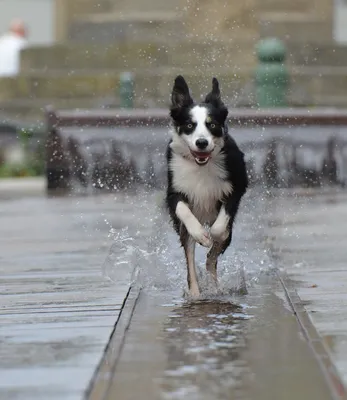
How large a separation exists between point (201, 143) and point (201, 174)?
0.28m

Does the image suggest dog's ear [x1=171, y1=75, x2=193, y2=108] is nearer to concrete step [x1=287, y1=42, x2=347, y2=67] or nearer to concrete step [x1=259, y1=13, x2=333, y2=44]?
concrete step [x1=287, y1=42, x2=347, y2=67]

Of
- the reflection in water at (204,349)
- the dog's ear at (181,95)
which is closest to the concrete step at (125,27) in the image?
the dog's ear at (181,95)

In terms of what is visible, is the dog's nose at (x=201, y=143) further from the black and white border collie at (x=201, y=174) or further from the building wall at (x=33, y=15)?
the building wall at (x=33, y=15)

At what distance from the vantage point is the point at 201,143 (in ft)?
29.4

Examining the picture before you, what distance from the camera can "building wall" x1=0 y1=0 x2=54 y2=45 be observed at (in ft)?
118

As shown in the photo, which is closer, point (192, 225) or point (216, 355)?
point (216, 355)

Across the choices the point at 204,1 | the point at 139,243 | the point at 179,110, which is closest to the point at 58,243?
the point at 139,243

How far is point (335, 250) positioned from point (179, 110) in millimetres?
2820

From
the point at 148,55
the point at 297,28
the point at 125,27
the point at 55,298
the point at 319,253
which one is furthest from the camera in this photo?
the point at 125,27

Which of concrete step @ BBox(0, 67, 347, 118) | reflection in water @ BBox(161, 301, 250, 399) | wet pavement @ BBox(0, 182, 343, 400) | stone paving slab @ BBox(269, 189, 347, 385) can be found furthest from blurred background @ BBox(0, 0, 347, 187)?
reflection in water @ BBox(161, 301, 250, 399)

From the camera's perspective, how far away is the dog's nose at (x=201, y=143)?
29.4 feet

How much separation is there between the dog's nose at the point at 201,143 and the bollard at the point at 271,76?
13237 mm

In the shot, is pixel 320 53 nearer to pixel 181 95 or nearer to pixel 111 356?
pixel 181 95

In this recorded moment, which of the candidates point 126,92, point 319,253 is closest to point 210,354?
point 319,253
